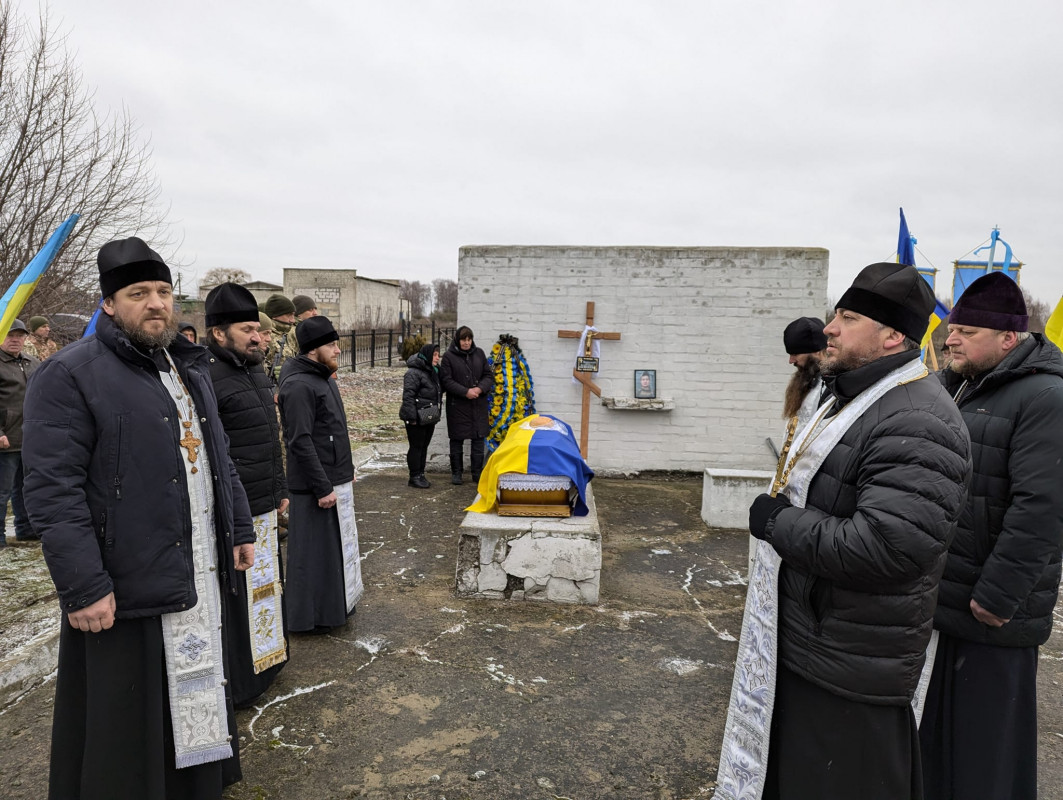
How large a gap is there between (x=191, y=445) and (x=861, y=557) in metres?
2.22

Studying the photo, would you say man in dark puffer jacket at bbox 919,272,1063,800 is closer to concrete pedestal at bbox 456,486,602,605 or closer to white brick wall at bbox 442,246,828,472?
concrete pedestal at bbox 456,486,602,605

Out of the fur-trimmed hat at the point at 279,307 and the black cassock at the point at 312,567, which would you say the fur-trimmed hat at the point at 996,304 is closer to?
the black cassock at the point at 312,567

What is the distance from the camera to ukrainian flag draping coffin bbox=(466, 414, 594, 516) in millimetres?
4773

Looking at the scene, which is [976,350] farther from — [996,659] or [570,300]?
[570,300]

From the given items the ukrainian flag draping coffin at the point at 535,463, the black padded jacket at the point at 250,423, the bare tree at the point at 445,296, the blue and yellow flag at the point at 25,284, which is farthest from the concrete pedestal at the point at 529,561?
the bare tree at the point at 445,296

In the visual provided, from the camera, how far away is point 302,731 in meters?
3.05

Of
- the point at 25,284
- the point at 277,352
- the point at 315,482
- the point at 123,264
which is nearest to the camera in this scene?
the point at 123,264

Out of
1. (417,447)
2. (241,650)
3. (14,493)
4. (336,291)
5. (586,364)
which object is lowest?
Result: (241,650)

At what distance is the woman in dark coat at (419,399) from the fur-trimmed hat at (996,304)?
5859mm

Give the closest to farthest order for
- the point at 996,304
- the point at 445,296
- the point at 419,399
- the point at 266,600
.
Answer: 1. the point at 996,304
2. the point at 266,600
3. the point at 419,399
4. the point at 445,296

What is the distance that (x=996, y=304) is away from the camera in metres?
2.45

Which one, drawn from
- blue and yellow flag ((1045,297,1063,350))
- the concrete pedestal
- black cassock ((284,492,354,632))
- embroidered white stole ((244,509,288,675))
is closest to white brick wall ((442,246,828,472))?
the concrete pedestal

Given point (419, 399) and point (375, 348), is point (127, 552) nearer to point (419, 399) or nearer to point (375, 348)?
point (419, 399)

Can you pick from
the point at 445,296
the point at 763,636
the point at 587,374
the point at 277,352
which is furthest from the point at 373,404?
the point at 445,296
